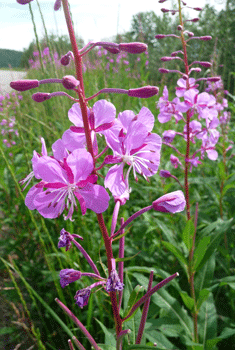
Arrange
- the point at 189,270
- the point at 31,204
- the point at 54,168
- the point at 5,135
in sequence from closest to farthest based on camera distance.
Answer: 1. the point at 54,168
2. the point at 31,204
3. the point at 189,270
4. the point at 5,135

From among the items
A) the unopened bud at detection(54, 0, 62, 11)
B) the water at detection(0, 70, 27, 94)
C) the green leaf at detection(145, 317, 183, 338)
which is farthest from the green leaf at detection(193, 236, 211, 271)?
the water at detection(0, 70, 27, 94)

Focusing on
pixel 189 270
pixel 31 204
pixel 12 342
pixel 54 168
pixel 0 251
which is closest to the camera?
pixel 54 168

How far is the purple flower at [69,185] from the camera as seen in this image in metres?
0.83

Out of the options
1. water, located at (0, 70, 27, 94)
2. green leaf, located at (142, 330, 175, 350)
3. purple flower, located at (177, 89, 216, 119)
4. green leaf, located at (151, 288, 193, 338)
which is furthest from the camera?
water, located at (0, 70, 27, 94)

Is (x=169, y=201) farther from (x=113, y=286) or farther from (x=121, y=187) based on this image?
(x=113, y=286)

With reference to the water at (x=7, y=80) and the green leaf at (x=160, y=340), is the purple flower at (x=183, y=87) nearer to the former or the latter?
the water at (x=7, y=80)

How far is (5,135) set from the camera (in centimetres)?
564

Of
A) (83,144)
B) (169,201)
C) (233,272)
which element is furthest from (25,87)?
(233,272)

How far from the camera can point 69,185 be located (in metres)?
0.88

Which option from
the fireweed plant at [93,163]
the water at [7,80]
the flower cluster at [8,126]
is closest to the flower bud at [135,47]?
the fireweed plant at [93,163]

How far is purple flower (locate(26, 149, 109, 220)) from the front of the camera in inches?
32.9

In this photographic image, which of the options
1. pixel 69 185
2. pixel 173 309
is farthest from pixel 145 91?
pixel 173 309

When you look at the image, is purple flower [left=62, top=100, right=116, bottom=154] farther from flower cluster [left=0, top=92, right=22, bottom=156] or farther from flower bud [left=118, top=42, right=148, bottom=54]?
flower cluster [left=0, top=92, right=22, bottom=156]

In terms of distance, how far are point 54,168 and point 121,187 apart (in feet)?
0.73
